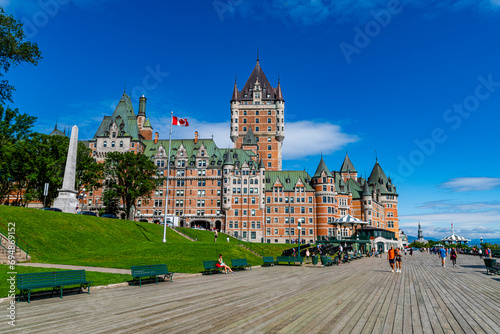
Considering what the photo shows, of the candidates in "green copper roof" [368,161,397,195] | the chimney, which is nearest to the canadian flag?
the chimney

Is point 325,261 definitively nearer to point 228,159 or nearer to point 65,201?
point 65,201

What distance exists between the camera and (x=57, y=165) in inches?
2222

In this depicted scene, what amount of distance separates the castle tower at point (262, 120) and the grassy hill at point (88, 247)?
214ft

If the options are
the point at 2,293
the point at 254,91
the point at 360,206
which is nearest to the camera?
the point at 2,293

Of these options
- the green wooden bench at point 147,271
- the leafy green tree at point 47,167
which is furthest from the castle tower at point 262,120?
the green wooden bench at point 147,271

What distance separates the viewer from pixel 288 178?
89250 millimetres

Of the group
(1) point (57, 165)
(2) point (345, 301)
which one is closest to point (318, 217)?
(1) point (57, 165)

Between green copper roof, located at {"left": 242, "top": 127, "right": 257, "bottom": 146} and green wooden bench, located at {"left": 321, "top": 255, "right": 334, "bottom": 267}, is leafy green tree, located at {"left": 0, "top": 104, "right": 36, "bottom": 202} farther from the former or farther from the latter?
green copper roof, located at {"left": 242, "top": 127, "right": 257, "bottom": 146}

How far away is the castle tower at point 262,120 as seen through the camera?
336 feet

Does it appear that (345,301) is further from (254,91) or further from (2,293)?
(254,91)

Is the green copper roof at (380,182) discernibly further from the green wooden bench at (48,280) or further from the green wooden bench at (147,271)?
the green wooden bench at (48,280)

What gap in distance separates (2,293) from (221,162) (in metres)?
78.1

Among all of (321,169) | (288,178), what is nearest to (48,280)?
(288,178)

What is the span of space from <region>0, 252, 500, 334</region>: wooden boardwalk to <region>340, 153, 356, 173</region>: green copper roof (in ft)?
310
